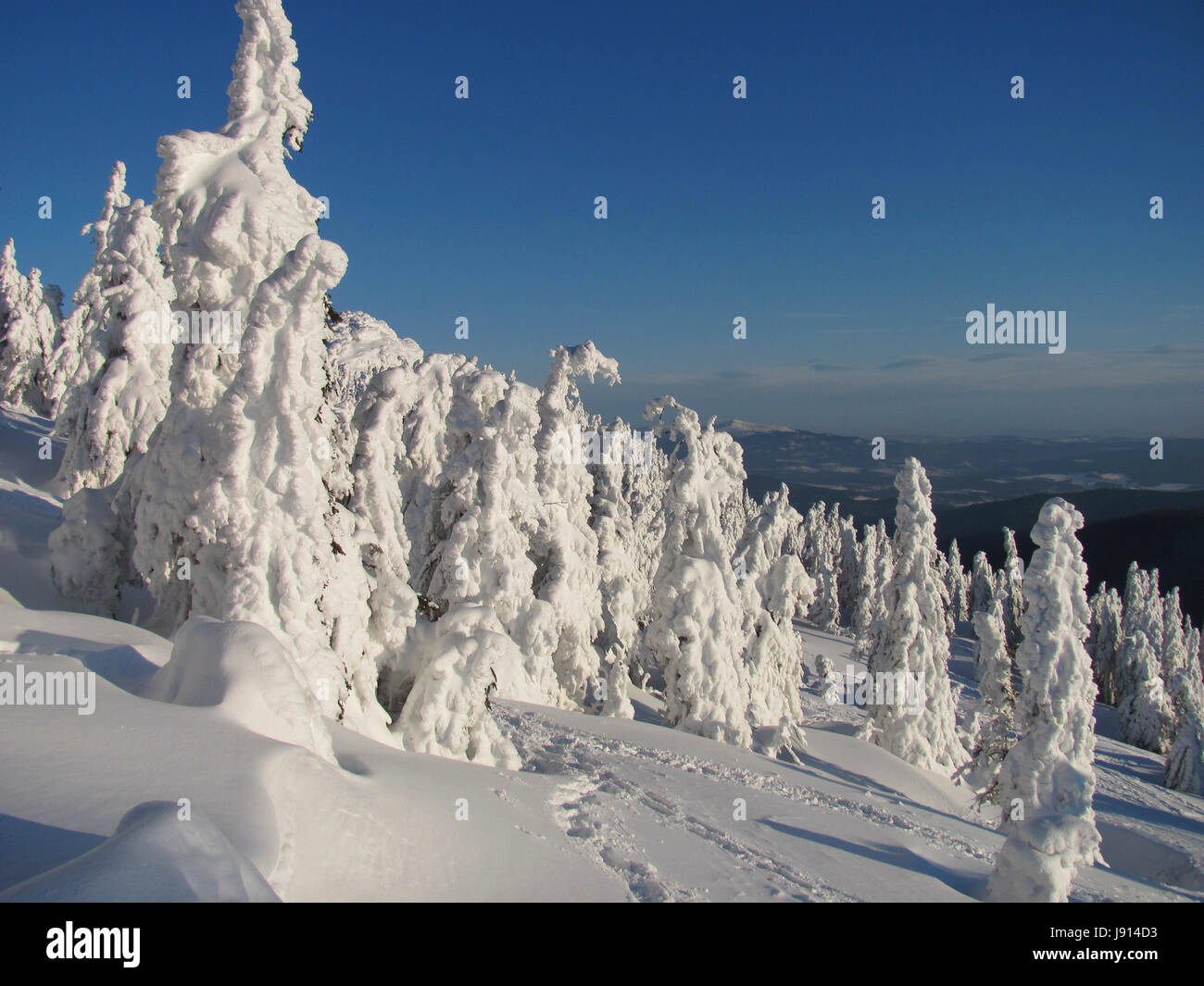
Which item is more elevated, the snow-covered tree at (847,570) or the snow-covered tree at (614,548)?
the snow-covered tree at (614,548)

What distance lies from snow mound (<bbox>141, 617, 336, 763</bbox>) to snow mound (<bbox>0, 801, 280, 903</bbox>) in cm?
276

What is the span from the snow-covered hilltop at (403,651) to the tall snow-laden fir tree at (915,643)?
5.1 inches

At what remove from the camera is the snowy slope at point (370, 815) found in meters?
3.84

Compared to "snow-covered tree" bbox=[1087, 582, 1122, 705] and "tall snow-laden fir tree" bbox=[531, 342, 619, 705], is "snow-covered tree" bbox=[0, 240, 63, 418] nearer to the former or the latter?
"tall snow-laden fir tree" bbox=[531, 342, 619, 705]

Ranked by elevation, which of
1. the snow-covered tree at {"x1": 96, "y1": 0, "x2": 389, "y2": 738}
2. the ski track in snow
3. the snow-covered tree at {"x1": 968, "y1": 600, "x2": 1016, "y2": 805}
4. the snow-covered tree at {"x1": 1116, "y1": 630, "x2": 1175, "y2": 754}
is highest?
the snow-covered tree at {"x1": 96, "y1": 0, "x2": 389, "y2": 738}

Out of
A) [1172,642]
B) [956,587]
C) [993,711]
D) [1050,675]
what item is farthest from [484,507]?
[956,587]

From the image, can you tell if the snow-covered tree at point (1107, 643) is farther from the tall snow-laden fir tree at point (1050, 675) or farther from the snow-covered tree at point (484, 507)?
the snow-covered tree at point (484, 507)

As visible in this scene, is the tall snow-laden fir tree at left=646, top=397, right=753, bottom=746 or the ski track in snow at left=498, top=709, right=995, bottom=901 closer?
the ski track in snow at left=498, top=709, right=995, bottom=901

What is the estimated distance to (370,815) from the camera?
5277 mm

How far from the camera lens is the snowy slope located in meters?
3.84

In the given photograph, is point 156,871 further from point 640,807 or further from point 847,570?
point 847,570

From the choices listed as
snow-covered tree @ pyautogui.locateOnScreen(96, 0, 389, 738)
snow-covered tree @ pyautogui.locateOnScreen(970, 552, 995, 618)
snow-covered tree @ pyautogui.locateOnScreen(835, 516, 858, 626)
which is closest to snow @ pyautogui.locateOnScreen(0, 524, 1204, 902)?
snow-covered tree @ pyautogui.locateOnScreen(96, 0, 389, 738)

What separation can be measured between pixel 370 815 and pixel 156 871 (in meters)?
2.33

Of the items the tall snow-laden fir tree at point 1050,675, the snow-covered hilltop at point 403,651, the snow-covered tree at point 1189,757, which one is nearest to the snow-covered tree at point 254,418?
the snow-covered hilltop at point 403,651
